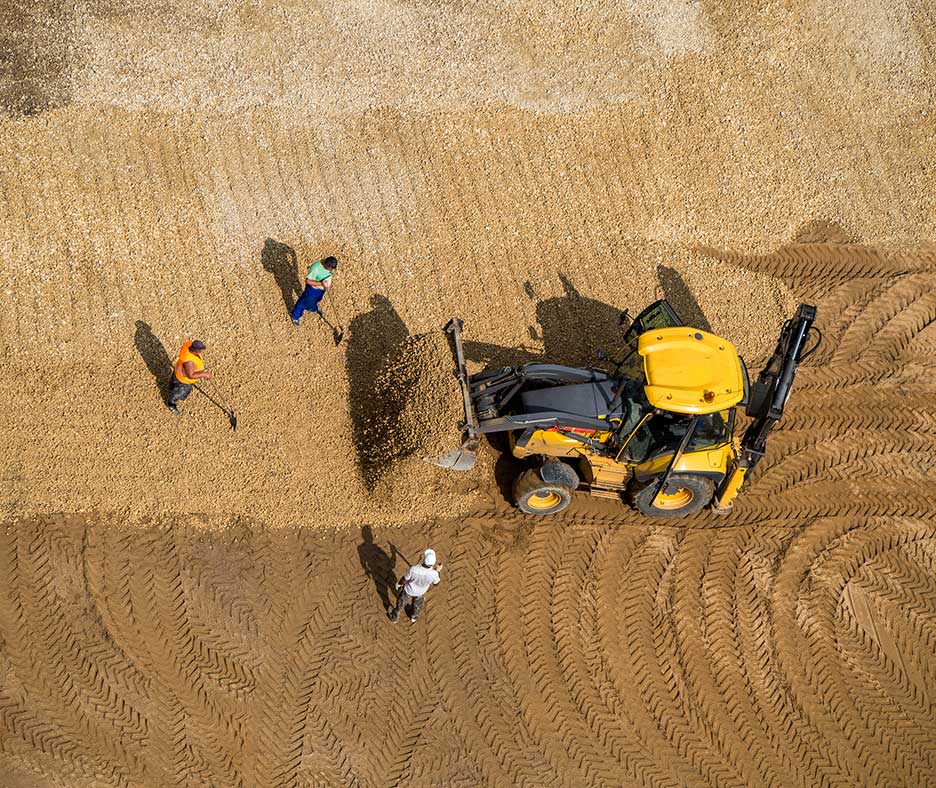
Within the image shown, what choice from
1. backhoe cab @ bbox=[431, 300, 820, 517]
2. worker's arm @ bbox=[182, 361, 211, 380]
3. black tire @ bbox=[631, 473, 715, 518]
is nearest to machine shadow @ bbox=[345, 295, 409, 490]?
backhoe cab @ bbox=[431, 300, 820, 517]

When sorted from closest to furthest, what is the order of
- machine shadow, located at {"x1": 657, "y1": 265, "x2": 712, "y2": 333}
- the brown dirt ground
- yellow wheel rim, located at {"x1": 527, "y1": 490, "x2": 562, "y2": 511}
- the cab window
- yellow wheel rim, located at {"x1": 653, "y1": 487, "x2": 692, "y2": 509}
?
the brown dirt ground, the cab window, yellow wheel rim, located at {"x1": 527, "y1": 490, "x2": 562, "y2": 511}, yellow wheel rim, located at {"x1": 653, "y1": 487, "x2": 692, "y2": 509}, machine shadow, located at {"x1": 657, "y1": 265, "x2": 712, "y2": 333}

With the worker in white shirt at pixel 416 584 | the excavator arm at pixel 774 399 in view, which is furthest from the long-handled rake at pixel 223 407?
the excavator arm at pixel 774 399

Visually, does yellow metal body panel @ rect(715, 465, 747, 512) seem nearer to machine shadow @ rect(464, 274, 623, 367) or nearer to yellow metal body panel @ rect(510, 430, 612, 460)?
yellow metal body panel @ rect(510, 430, 612, 460)

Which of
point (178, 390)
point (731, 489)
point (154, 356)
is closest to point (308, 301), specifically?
point (178, 390)

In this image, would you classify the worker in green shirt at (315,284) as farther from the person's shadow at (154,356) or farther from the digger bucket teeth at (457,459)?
the digger bucket teeth at (457,459)

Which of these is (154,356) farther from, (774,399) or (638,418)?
(774,399)

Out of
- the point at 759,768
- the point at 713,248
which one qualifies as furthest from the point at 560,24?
the point at 759,768

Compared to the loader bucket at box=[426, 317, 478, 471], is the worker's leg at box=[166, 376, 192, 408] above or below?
above

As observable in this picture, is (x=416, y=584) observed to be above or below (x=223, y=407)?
below

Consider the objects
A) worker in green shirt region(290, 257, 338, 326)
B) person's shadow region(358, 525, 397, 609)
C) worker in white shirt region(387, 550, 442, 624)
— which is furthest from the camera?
worker in green shirt region(290, 257, 338, 326)
